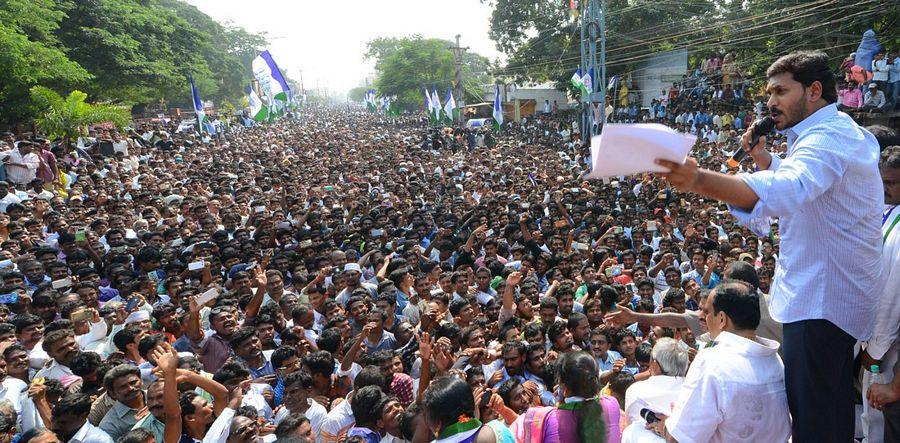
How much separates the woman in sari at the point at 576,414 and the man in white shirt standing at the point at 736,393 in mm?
557

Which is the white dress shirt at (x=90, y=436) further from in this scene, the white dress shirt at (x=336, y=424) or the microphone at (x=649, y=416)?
the microphone at (x=649, y=416)

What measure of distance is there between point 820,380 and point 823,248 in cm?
40

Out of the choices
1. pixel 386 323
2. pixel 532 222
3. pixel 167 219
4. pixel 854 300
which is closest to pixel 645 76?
pixel 532 222

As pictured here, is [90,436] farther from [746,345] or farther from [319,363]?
[746,345]

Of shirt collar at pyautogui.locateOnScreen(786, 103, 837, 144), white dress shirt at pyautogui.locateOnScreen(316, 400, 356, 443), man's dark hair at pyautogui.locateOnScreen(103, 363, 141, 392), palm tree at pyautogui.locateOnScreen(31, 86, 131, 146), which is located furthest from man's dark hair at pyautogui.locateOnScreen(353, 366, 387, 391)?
palm tree at pyautogui.locateOnScreen(31, 86, 131, 146)

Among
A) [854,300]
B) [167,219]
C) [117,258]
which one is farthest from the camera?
[167,219]

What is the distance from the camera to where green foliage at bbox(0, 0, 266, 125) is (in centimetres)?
1433

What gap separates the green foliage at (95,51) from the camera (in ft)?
47.0

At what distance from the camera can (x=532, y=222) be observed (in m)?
8.56

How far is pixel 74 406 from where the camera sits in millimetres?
3156

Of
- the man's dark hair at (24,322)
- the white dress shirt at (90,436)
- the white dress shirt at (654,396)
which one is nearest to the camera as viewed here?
the white dress shirt at (654,396)

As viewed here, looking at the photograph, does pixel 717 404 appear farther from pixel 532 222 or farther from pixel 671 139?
pixel 532 222

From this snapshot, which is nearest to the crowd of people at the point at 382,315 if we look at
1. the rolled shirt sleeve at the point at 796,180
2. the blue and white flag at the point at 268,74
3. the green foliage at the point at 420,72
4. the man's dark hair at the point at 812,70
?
the rolled shirt sleeve at the point at 796,180

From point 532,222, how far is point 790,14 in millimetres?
13612
